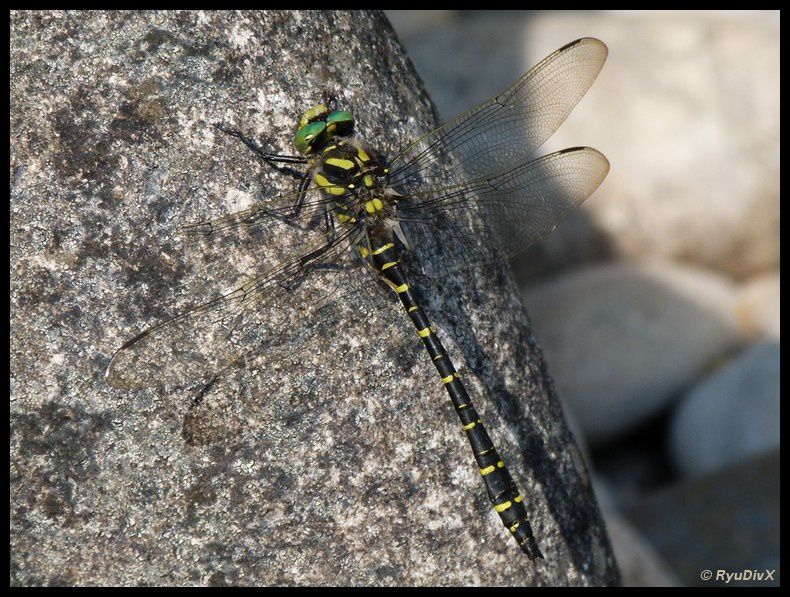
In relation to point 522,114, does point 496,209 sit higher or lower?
lower

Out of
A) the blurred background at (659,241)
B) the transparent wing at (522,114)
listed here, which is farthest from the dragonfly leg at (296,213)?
the blurred background at (659,241)

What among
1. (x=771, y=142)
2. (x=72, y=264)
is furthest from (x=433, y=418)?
(x=771, y=142)

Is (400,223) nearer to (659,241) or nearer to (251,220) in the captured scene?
(251,220)

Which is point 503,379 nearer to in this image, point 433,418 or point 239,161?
point 433,418

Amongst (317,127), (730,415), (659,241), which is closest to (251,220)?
(317,127)

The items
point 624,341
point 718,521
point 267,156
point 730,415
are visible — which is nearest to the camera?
point 267,156
